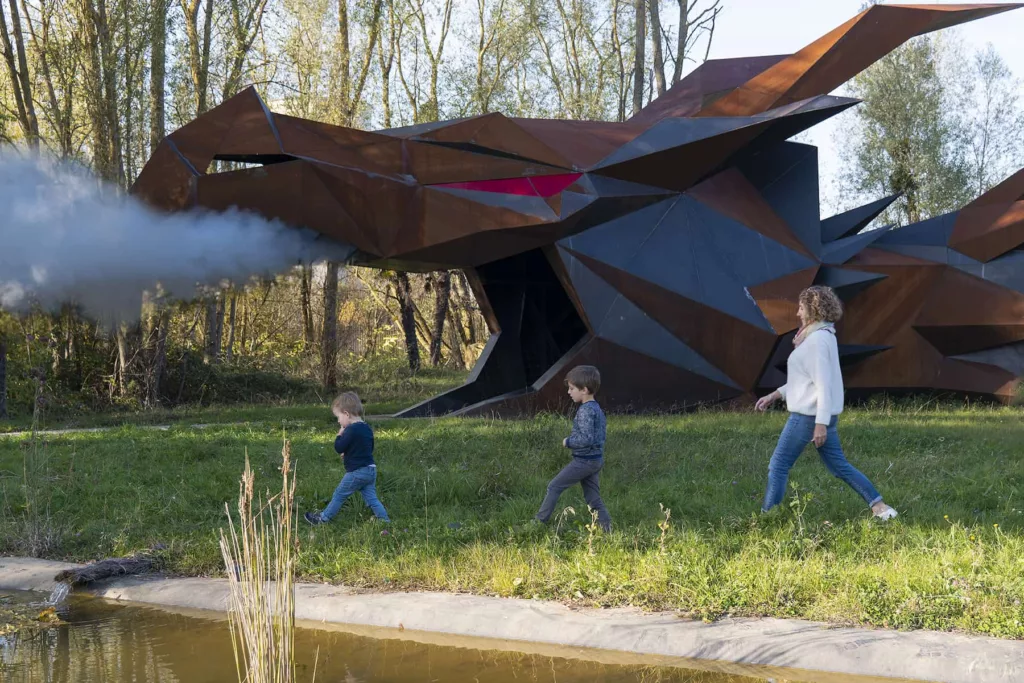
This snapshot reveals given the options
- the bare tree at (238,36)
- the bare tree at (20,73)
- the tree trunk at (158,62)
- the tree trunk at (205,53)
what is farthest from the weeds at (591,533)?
the bare tree at (238,36)

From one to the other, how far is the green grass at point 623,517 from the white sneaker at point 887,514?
0.11 meters

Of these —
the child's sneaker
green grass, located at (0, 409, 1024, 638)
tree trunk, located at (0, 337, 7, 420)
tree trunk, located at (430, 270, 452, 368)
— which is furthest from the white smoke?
tree trunk, located at (430, 270, 452, 368)

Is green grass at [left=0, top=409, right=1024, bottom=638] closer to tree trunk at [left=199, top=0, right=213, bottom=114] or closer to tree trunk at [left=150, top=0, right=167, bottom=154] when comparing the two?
tree trunk at [left=150, top=0, right=167, bottom=154]

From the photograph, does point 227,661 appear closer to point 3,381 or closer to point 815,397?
point 815,397

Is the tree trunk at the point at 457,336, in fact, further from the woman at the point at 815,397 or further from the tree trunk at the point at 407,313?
the woman at the point at 815,397

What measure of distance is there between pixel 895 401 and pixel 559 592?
449 inches

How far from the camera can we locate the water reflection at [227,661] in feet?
15.1

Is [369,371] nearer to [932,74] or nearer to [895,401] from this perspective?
[895,401]

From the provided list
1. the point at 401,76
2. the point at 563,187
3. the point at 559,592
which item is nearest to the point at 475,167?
the point at 563,187

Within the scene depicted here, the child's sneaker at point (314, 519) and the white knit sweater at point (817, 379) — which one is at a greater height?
the white knit sweater at point (817, 379)

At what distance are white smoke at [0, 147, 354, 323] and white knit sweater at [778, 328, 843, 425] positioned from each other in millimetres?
7923

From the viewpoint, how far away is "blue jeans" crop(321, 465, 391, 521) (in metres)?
7.54

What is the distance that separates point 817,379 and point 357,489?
336cm

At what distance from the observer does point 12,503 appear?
339 inches
